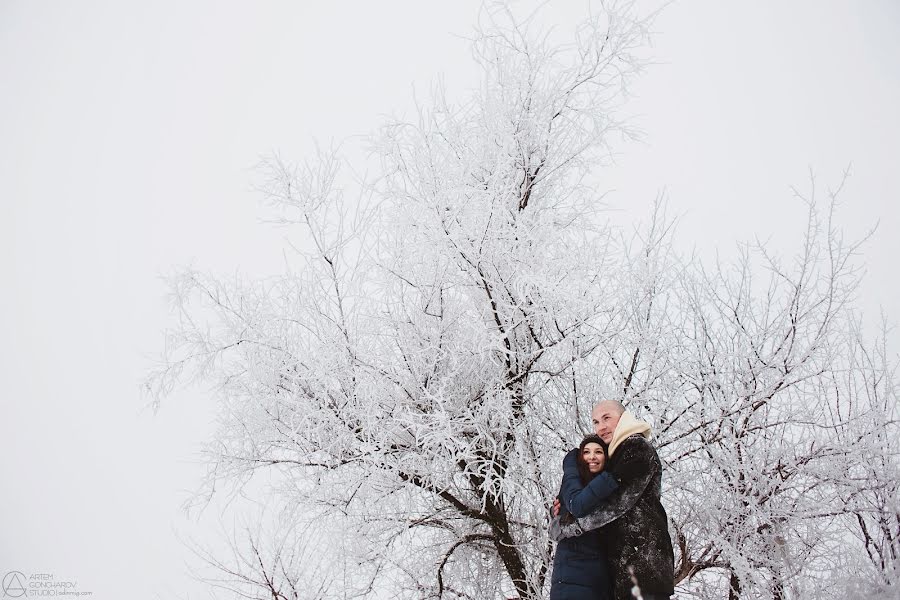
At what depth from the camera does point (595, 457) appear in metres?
2.91

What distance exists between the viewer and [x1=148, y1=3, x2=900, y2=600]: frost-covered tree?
382cm

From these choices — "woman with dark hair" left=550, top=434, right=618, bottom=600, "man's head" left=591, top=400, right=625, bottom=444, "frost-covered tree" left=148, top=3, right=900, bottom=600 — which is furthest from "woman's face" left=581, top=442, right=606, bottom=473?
"frost-covered tree" left=148, top=3, right=900, bottom=600

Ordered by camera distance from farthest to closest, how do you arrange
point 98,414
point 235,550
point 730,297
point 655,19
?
point 98,414, point 235,550, point 730,297, point 655,19

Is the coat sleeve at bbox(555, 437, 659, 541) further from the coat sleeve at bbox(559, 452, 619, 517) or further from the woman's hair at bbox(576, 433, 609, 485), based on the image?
the woman's hair at bbox(576, 433, 609, 485)

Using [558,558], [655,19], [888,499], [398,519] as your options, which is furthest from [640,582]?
Result: [655,19]

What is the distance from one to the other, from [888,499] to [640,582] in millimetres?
2786

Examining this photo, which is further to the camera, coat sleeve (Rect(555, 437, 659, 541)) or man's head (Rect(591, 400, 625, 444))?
man's head (Rect(591, 400, 625, 444))

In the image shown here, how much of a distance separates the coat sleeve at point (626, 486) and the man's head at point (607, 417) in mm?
277

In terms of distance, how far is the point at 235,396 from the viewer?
4305mm

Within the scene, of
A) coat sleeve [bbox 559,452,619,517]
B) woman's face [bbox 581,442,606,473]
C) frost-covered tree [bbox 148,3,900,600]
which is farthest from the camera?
frost-covered tree [bbox 148,3,900,600]

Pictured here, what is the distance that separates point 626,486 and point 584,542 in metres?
0.38

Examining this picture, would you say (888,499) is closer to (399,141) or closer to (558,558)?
(558,558)

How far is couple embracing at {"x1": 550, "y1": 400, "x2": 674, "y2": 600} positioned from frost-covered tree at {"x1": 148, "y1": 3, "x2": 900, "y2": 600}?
37.7 inches

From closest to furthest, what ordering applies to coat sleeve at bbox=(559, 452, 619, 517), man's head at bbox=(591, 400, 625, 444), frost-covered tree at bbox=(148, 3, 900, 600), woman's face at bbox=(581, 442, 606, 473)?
coat sleeve at bbox=(559, 452, 619, 517) < woman's face at bbox=(581, 442, 606, 473) < man's head at bbox=(591, 400, 625, 444) < frost-covered tree at bbox=(148, 3, 900, 600)
